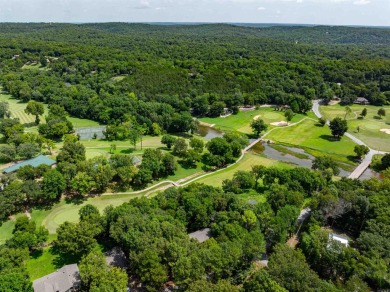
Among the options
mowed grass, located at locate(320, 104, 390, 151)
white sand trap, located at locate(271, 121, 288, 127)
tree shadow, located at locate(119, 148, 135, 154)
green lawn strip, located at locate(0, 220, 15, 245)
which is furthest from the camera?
white sand trap, located at locate(271, 121, 288, 127)

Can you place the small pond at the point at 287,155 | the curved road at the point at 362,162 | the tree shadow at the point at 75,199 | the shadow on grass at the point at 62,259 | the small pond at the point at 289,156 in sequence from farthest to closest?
the small pond at the point at 287,155 → the small pond at the point at 289,156 → the curved road at the point at 362,162 → the tree shadow at the point at 75,199 → the shadow on grass at the point at 62,259

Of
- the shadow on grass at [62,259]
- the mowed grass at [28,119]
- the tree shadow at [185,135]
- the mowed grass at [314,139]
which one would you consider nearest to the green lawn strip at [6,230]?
the shadow on grass at [62,259]

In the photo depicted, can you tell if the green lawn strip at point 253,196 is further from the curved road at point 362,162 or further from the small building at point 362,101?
the small building at point 362,101

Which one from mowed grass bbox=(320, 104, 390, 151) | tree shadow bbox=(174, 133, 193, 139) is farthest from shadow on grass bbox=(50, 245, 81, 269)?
mowed grass bbox=(320, 104, 390, 151)

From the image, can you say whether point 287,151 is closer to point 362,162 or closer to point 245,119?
point 362,162

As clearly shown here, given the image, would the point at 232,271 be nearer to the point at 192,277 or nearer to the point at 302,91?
the point at 192,277

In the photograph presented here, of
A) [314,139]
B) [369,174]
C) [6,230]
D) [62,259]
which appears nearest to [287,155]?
[314,139]

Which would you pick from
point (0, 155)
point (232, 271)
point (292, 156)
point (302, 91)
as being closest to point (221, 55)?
point (302, 91)

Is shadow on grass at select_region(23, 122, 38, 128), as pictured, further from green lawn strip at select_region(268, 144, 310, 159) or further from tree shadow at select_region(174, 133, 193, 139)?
green lawn strip at select_region(268, 144, 310, 159)
